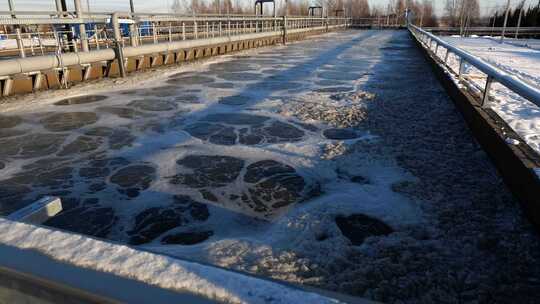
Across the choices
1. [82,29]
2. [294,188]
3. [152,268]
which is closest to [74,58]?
[82,29]

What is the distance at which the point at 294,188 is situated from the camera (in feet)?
13.8

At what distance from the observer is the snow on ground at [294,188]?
9.25 feet

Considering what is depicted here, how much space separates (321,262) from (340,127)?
3.80 meters

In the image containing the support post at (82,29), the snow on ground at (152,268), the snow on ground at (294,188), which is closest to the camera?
the snow on ground at (152,268)

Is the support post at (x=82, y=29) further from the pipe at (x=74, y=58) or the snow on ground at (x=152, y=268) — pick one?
the snow on ground at (x=152, y=268)

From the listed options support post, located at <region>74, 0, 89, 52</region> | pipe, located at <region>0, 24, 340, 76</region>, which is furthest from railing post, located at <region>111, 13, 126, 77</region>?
support post, located at <region>74, 0, 89, 52</region>

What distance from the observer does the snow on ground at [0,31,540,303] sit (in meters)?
2.82

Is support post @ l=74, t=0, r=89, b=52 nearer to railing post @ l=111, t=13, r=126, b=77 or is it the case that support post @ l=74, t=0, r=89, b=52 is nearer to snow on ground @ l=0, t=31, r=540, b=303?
railing post @ l=111, t=13, r=126, b=77

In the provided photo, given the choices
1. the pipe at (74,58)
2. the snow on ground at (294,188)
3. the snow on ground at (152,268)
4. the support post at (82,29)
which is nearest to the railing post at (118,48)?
the pipe at (74,58)

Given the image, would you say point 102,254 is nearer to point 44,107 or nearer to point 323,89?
point 44,107

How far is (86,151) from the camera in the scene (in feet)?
17.9

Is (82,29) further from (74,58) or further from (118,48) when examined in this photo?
(74,58)

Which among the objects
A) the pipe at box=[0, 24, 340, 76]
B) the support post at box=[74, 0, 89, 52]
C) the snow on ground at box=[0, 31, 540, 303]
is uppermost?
the support post at box=[74, 0, 89, 52]

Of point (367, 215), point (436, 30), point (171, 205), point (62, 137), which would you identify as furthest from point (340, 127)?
point (436, 30)
